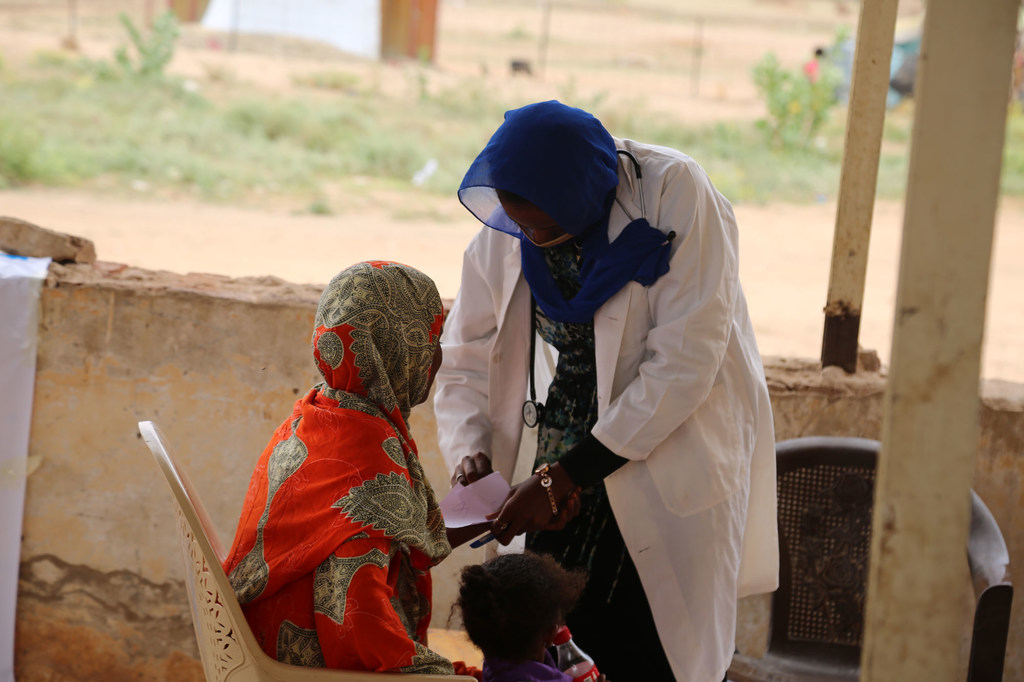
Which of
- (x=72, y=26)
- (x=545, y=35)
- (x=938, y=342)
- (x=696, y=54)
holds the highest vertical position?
(x=545, y=35)

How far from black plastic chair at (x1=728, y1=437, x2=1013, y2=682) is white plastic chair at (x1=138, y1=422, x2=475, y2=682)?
149cm

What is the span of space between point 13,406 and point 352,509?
196cm

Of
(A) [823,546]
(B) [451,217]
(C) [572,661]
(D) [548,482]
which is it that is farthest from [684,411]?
(B) [451,217]

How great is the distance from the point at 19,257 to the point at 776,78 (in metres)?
16.7

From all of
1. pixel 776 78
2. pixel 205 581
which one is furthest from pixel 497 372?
pixel 776 78

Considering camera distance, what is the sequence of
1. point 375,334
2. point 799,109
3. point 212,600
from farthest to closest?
point 799,109 < point 375,334 < point 212,600

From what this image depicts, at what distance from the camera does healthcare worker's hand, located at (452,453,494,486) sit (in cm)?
238

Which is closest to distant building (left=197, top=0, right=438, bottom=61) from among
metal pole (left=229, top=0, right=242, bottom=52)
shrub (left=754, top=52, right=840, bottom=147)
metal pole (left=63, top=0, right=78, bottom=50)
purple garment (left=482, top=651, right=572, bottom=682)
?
metal pole (left=229, top=0, right=242, bottom=52)

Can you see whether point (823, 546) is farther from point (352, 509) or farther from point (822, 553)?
point (352, 509)

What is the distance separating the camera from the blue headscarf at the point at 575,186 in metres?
2.05

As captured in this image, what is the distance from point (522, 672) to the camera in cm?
201

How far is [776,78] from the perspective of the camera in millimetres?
18078

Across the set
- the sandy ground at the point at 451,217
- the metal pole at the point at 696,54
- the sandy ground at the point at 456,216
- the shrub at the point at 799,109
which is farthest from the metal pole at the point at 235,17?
the shrub at the point at 799,109

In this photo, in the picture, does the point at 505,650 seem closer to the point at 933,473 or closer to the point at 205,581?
the point at 205,581
